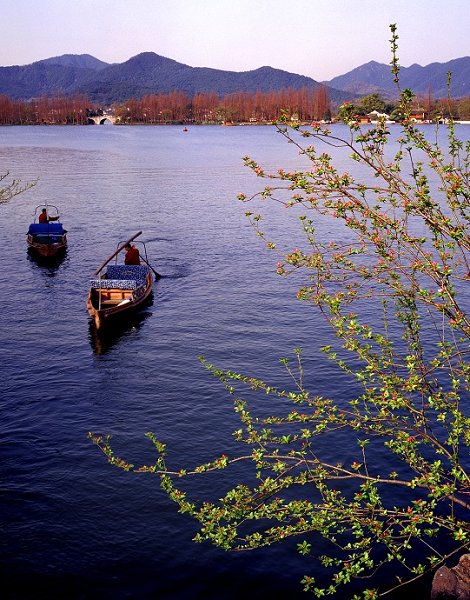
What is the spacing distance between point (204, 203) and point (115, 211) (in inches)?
486

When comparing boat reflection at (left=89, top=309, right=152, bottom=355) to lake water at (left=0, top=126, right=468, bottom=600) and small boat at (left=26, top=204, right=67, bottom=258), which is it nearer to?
lake water at (left=0, top=126, right=468, bottom=600)

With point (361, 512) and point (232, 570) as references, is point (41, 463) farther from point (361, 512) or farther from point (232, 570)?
point (361, 512)

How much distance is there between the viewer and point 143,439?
23.4 m

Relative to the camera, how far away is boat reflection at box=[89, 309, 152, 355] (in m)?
32.6

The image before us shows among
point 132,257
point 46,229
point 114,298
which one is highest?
point 46,229

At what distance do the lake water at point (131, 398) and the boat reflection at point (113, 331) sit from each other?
151 mm

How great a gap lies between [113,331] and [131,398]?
870 cm

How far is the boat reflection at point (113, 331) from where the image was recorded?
1282 inches

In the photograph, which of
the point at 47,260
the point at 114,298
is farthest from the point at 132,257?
the point at 47,260

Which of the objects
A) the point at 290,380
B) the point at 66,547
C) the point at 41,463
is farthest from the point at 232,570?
the point at 290,380

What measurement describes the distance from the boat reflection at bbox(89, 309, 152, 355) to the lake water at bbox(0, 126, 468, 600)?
0.50 feet

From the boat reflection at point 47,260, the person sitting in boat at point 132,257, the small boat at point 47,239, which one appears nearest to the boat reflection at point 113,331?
the person sitting in boat at point 132,257

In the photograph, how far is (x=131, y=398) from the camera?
87.8 feet

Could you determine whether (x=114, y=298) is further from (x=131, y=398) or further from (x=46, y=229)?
(x=46, y=229)
